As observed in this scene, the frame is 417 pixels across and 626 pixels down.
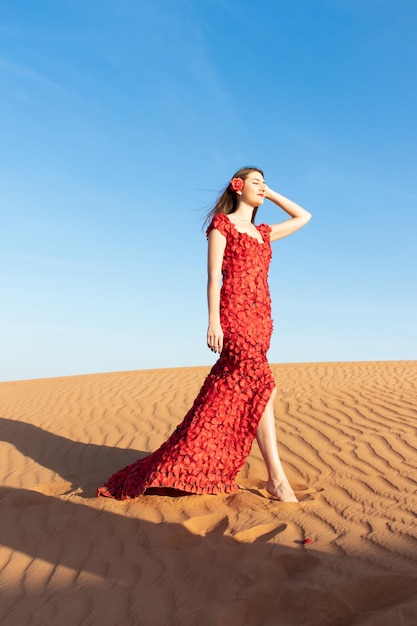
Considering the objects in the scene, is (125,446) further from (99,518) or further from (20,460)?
(99,518)

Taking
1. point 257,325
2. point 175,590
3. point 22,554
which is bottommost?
point 22,554

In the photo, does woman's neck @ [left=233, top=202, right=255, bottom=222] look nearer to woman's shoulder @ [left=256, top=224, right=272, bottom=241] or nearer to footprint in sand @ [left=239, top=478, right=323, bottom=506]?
woman's shoulder @ [left=256, top=224, right=272, bottom=241]

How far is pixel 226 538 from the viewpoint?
12.2 feet

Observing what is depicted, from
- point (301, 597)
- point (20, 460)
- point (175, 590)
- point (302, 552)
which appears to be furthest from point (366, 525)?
point (20, 460)

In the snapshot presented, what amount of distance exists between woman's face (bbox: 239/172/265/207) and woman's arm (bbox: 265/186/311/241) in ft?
0.39

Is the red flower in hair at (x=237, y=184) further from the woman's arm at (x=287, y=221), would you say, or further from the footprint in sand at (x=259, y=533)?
the footprint in sand at (x=259, y=533)

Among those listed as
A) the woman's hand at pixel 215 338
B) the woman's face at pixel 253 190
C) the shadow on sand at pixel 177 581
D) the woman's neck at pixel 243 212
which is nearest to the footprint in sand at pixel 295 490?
the shadow on sand at pixel 177 581

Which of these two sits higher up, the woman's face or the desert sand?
the woman's face

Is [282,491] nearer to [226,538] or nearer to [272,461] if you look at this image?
[272,461]

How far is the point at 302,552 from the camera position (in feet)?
11.2

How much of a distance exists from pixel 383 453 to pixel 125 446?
2.78m

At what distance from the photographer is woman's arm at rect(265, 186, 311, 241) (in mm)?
4879

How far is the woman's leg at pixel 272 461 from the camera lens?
14.3 feet

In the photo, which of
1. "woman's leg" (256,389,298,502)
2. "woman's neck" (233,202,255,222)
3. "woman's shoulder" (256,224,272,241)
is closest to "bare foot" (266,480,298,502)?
"woman's leg" (256,389,298,502)
